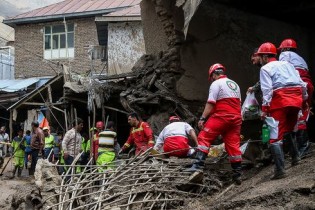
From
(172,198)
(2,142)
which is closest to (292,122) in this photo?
(172,198)

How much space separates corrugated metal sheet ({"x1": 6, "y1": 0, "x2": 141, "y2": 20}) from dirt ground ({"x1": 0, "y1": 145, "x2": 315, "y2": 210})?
18.6m

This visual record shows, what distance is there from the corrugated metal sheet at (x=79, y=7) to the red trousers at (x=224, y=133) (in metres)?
18.6

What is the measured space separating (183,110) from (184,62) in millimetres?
1006

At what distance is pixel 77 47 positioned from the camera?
25.9 m

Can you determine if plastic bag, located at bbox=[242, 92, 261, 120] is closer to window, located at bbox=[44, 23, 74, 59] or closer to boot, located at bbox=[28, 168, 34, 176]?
boot, located at bbox=[28, 168, 34, 176]

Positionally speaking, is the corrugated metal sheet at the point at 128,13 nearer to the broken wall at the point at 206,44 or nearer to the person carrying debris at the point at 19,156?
the person carrying debris at the point at 19,156

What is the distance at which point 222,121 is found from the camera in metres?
6.80

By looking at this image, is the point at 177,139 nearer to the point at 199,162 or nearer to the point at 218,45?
the point at 199,162

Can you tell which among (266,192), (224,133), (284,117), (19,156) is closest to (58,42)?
(19,156)

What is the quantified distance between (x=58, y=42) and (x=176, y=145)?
1940cm

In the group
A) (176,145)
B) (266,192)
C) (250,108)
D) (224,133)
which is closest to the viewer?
(266,192)

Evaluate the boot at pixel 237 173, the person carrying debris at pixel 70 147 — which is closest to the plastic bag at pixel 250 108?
the boot at pixel 237 173

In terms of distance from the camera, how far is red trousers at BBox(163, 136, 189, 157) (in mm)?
7965

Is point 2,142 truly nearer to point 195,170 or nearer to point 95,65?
point 95,65
